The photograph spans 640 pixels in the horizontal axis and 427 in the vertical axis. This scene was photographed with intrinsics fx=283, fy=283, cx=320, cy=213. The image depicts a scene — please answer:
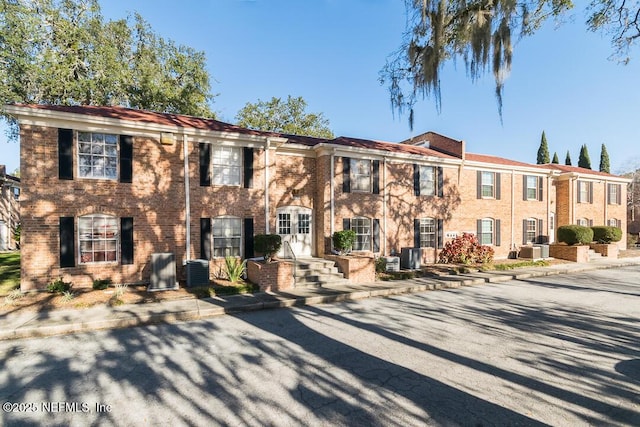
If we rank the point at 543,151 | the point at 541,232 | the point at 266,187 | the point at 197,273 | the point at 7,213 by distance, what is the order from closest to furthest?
the point at 197,273 < the point at 266,187 < the point at 541,232 < the point at 7,213 < the point at 543,151

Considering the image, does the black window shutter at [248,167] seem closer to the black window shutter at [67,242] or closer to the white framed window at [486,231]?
the black window shutter at [67,242]

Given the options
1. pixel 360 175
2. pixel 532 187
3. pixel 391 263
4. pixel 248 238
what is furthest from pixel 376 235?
pixel 532 187

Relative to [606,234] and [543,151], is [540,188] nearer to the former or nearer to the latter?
[606,234]

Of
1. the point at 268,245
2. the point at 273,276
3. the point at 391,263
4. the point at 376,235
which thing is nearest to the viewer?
the point at 273,276

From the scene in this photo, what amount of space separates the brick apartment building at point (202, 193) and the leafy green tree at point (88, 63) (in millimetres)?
8977

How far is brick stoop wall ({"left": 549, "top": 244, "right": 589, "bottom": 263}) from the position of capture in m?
16.1

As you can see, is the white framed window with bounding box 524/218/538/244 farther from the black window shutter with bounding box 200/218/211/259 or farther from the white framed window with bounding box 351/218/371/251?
the black window shutter with bounding box 200/218/211/259

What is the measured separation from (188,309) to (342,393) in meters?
4.91

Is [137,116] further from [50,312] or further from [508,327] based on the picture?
[508,327]

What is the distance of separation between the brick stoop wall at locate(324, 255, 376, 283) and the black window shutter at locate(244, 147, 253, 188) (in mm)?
4692

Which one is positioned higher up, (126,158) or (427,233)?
(126,158)

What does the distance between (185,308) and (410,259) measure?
953 cm

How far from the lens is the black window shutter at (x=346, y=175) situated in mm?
12820

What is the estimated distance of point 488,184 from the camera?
16.7 meters
